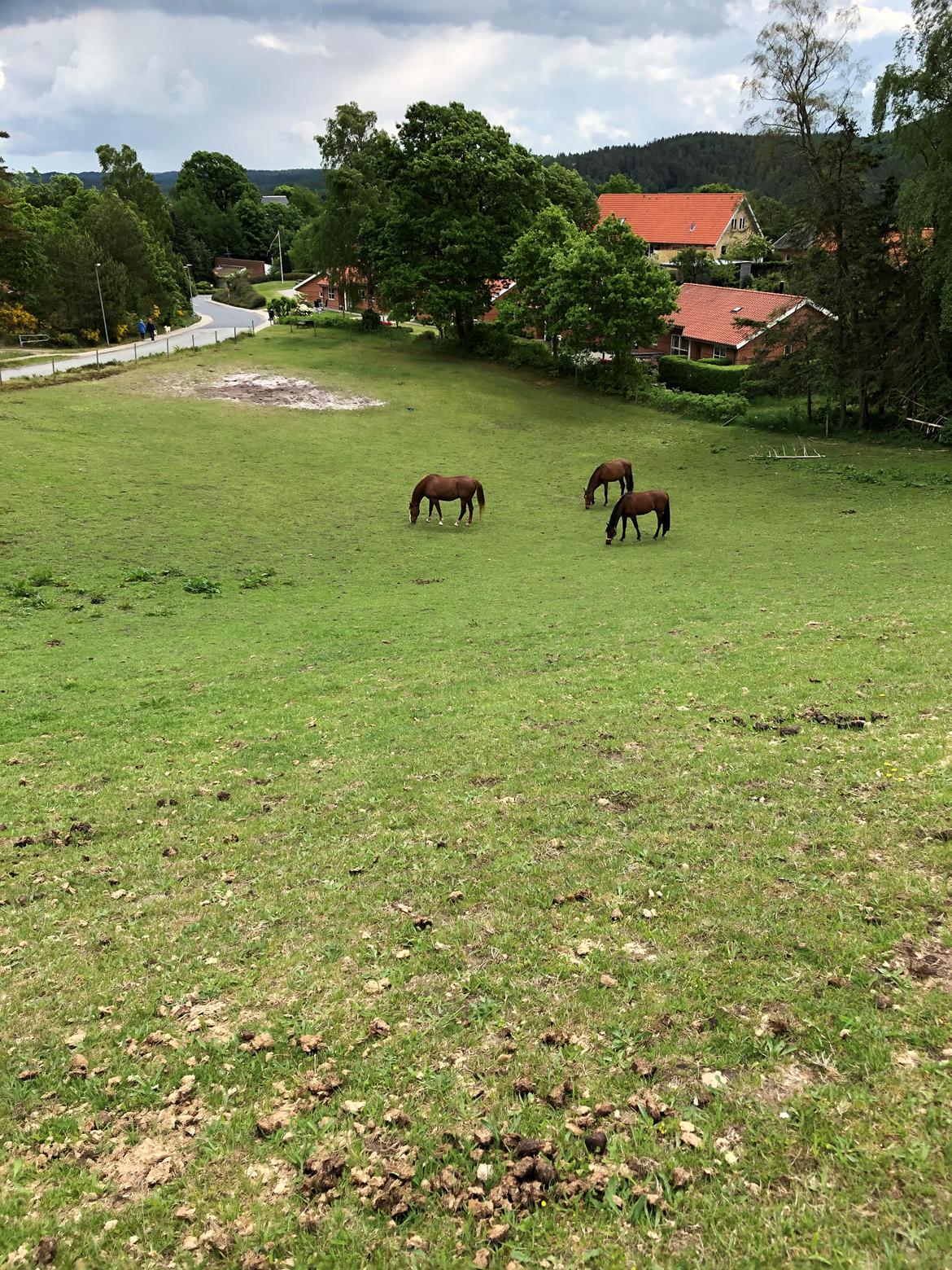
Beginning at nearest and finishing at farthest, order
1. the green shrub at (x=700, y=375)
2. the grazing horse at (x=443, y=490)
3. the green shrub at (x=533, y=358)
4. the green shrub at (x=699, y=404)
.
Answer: the grazing horse at (x=443, y=490), the green shrub at (x=699, y=404), the green shrub at (x=700, y=375), the green shrub at (x=533, y=358)

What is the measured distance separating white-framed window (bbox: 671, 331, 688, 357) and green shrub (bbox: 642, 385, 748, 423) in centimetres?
1468

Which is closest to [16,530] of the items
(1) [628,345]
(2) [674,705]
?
(2) [674,705]

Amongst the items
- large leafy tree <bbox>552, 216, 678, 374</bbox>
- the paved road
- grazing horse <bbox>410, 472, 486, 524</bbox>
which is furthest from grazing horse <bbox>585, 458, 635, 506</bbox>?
the paved road

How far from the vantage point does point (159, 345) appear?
5334 centimetres

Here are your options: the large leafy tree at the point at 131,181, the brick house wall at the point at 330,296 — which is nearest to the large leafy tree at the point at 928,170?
the brick house wall at the point at 330,296

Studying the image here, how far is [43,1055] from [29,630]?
13.0 m

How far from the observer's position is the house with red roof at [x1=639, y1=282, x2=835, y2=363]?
2028 inches

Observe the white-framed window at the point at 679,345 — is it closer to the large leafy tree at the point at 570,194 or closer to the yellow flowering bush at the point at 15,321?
the large leafy tree at the point at 570,194

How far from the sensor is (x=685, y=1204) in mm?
3482

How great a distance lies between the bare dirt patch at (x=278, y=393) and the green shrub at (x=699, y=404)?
56.8 feet

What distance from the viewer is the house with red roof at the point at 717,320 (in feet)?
169

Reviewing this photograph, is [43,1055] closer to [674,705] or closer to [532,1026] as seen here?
[532,1026]

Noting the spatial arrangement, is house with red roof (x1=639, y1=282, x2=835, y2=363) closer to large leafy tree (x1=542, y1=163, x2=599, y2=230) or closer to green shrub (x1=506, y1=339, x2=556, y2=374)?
green shrub (x1=506, y1=339, x2=556, y2=374)

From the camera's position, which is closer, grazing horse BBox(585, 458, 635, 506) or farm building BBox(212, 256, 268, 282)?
grazing horse BBox(585, 458, 635, 506)
